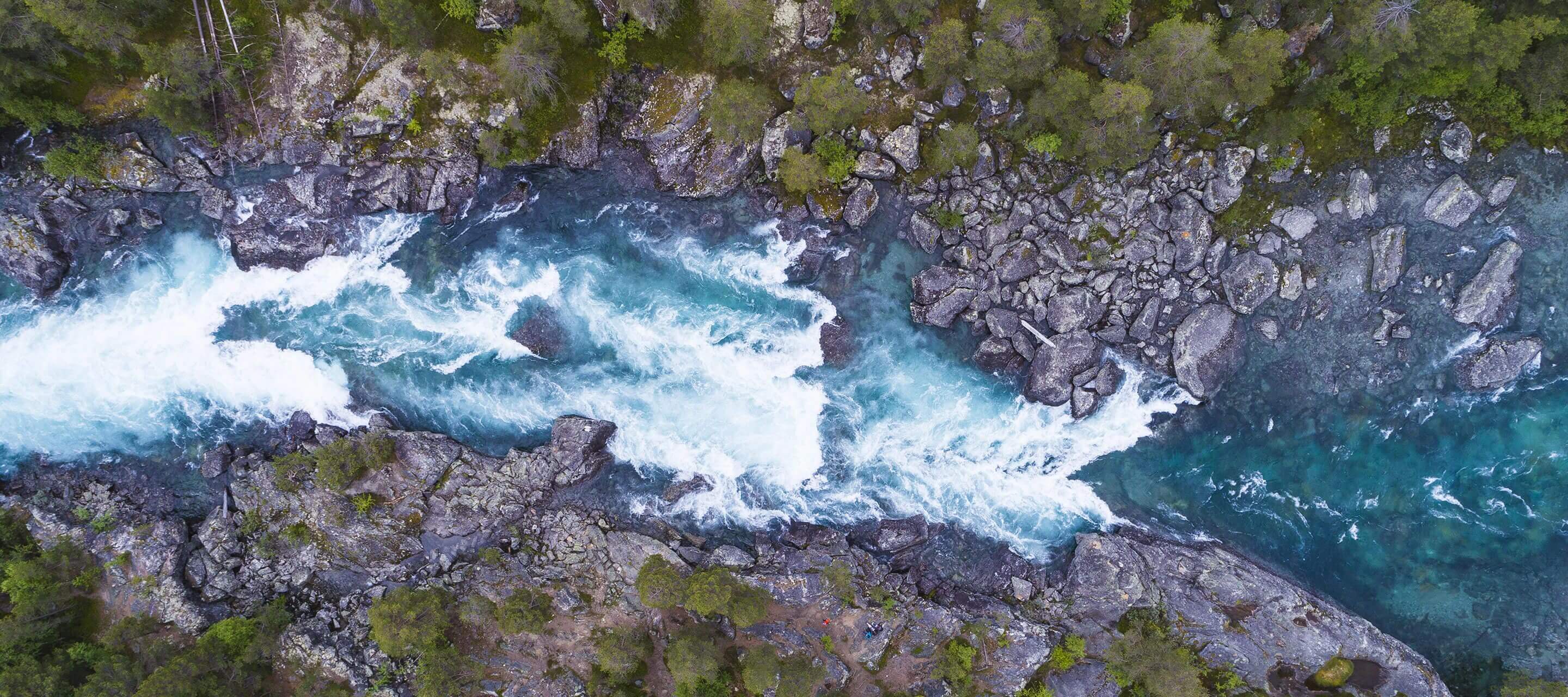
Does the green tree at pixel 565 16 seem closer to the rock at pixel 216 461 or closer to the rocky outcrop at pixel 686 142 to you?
the rocky outcrop at pixel 686 142

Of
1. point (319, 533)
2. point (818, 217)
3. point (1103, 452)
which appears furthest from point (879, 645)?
point (319, 533)

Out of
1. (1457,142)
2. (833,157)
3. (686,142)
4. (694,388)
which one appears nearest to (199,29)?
(686,142)

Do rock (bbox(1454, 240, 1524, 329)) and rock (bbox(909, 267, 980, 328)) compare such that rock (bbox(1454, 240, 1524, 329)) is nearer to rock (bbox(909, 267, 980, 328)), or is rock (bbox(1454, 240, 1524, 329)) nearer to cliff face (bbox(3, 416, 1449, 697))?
cliff face (bbox(3, 416, 1449, 697))

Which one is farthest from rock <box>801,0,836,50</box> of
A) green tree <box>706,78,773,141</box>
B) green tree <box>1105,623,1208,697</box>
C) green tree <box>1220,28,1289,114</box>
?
green tree <box>1105,623,1208,697</box>

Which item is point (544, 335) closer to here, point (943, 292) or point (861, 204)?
point (861, 204)

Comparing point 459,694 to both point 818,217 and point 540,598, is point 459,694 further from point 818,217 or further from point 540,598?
point 818,217
